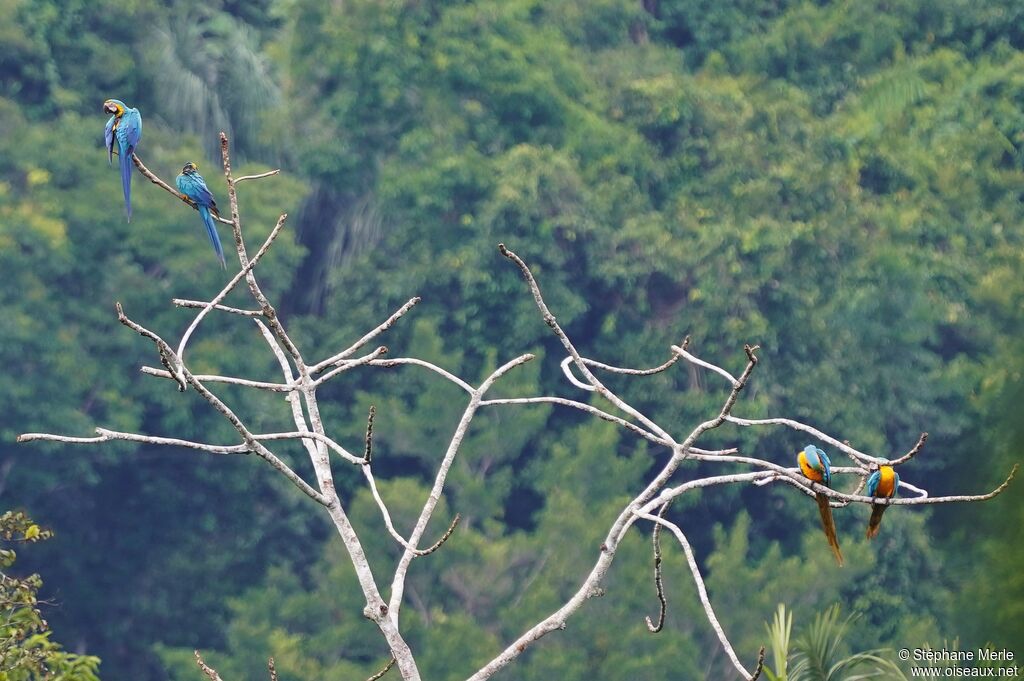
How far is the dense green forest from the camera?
50.3 ft

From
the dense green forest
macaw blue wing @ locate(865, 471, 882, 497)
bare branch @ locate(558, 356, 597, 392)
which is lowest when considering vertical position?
the dense green forest

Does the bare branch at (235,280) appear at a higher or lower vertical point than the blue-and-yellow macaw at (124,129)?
higher

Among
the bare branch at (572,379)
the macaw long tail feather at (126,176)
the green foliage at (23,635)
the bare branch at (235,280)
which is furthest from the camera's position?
the macaw long tail feather at (126,176)

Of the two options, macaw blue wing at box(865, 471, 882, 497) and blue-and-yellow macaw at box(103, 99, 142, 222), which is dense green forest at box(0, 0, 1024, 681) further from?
macaw blue wing at box(865, 471, 882, 497)

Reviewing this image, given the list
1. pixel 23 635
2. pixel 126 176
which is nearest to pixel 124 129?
pixel 126 176

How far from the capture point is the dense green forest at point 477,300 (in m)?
15.3

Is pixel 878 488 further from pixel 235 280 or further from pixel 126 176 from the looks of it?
pixel 126 176

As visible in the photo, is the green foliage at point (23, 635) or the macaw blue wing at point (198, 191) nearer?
the green foliage at point (23, 635)

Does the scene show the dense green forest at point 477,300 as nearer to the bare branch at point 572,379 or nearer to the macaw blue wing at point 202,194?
the macaw blue wing at point 202,194

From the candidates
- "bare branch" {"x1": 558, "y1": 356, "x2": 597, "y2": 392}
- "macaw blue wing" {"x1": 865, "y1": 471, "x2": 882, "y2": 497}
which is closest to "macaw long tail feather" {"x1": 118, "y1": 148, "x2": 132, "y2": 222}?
"bare branch" {"x1": 558, "y1": 356, "x2": 597, "y2": 392}

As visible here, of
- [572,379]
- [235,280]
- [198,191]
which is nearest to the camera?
[235,280]

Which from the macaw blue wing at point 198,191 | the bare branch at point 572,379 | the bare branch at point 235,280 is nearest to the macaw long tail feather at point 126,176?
the macaw blue wing at point 198,191

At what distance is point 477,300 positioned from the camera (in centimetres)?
1644

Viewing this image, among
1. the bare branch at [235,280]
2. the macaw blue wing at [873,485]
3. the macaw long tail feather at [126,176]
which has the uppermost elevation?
the bare branch at [235,280]
